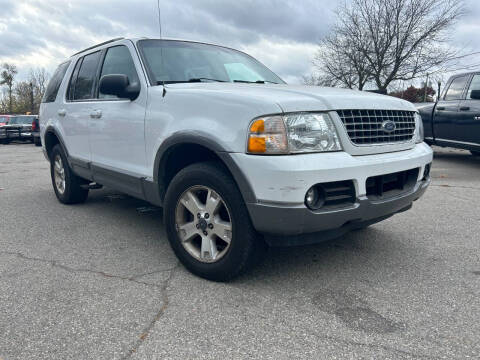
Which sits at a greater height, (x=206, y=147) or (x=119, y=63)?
(x=119, y=63)

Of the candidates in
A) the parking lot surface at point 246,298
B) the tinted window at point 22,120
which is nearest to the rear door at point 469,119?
the parking lot surface at point 246,298

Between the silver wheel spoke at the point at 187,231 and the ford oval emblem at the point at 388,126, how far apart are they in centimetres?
147

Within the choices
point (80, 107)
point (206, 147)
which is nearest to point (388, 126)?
point (206, 147)

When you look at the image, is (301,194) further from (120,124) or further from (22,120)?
(22,120)

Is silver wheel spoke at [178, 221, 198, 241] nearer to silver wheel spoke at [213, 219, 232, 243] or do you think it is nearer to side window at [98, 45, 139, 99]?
silver wheel spoke at [213, 219, 232, 243]

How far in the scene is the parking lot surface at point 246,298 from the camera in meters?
2.04

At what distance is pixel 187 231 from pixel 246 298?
659 mm

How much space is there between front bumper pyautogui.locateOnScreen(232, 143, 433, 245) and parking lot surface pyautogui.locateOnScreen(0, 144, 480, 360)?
0.46 m

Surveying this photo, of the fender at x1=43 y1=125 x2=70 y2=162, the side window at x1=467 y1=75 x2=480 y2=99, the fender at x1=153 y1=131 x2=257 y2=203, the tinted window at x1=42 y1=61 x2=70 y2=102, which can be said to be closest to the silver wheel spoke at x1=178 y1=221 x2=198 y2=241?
the fender at x1=153 y1=131 x2=257 y2=203

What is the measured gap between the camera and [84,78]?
14.9 ft


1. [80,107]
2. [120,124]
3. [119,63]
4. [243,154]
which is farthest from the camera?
[80,107]

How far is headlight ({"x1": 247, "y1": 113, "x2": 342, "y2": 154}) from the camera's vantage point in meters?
2.35

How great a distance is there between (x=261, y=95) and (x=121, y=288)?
156 cm

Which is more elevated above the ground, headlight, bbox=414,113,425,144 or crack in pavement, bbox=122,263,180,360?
headlight, bbox=414,113,425,144
